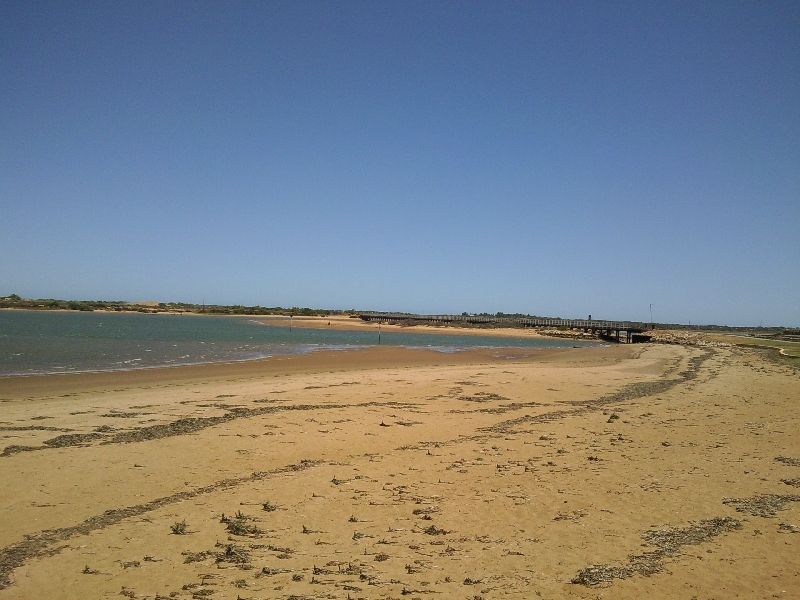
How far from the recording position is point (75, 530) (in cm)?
670

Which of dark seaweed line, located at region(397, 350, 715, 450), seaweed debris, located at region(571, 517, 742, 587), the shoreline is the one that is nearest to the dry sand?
seaweed debris, located at region(571, 517, 742, 587)

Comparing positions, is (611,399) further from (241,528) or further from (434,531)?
(241,528)

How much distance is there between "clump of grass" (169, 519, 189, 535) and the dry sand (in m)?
0.09

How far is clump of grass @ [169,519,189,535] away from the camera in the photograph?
6614mm

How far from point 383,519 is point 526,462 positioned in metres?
3.78

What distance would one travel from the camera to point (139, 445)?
10.9 m

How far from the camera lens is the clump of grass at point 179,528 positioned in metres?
6.61

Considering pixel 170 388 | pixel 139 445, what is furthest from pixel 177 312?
pixel 139 445

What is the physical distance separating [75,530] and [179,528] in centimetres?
130

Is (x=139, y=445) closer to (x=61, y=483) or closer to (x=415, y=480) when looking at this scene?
(x=61, y=483)

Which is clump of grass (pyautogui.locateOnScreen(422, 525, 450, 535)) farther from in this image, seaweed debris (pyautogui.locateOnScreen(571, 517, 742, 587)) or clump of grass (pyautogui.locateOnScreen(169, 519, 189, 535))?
clump of grass (pyautogui.locateOnScreen(169, 519, 189, 535))

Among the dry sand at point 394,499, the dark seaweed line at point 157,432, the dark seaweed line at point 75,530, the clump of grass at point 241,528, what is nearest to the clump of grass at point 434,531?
the dry sand at point 394,499

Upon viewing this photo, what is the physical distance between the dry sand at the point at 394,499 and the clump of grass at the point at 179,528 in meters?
0.09

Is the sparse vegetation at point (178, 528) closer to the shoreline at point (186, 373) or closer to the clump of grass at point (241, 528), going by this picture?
the clump of grass at point (241, 528)
